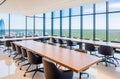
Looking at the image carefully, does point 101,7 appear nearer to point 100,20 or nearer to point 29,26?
point 100,20

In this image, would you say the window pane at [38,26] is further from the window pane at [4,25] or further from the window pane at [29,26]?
the window pane at [4,25]

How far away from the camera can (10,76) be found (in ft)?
11.4

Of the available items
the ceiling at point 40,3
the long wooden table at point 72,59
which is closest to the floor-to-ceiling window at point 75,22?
the ceiling at point 40,3

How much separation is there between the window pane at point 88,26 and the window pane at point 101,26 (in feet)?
1.38

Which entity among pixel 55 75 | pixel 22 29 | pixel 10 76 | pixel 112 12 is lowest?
pixel 10 76

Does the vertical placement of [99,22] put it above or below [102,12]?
below

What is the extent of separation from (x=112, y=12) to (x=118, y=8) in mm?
345

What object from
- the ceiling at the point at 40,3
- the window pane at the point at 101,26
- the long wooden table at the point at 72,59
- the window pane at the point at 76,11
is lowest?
the long wooden table at the point at 72,59

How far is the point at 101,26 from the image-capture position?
23.6 feet

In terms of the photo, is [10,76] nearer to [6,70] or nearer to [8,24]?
[6,70]

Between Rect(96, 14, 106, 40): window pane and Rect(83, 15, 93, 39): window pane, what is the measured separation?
1.38 ft

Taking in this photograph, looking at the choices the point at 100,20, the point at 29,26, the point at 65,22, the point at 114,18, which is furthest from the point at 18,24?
the point at 114,18

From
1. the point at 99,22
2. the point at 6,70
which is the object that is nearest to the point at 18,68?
the point at 6,70

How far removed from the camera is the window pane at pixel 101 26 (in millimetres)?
6970
